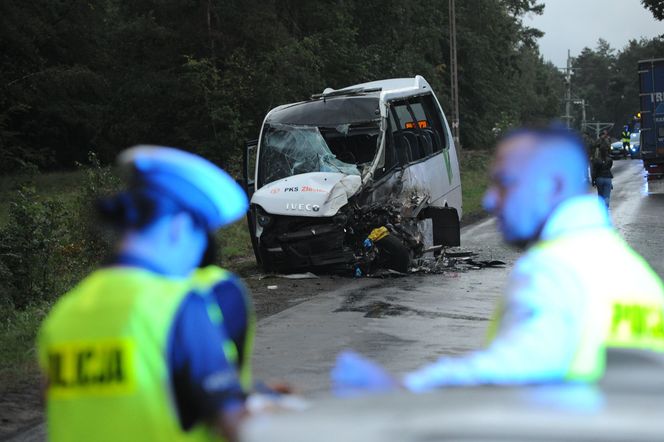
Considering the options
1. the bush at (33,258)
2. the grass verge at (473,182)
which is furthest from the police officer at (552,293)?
the grass verge at (473,182)

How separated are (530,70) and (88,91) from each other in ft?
235

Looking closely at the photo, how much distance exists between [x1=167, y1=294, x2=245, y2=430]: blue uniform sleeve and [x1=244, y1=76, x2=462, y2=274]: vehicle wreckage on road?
41.4ft

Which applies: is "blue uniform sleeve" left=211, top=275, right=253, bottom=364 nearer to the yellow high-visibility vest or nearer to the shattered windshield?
the yellow high-visibility vest

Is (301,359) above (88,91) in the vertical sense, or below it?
below

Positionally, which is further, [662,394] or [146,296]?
[146,296]

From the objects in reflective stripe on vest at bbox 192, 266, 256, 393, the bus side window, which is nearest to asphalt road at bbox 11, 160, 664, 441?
the bus side window

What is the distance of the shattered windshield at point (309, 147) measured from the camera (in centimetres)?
1678

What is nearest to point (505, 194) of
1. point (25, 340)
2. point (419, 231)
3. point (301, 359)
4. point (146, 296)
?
point (146, 296)

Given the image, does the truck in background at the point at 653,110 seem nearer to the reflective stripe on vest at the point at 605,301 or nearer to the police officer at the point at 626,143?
the reflective stripe on vest at the point at 605,301

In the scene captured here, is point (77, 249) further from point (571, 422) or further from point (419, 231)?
point (571, 422)

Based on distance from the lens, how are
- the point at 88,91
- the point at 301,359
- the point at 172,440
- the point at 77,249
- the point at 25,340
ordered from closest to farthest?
the point at 172,440 → the point at 301,359 → the point at 25,340 → the point at 77,249 → the point at 88,91

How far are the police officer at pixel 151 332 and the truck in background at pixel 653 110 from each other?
98.1 ft

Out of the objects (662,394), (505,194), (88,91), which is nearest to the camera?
(662,394)

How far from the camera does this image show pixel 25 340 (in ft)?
34.0
